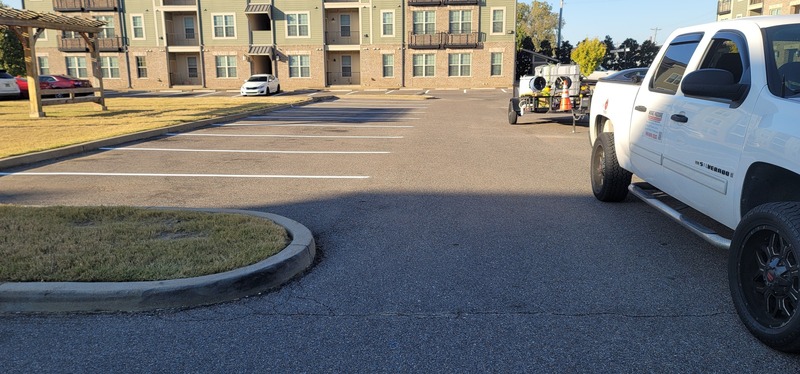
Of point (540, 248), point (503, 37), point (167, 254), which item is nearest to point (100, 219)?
point (167, 254)

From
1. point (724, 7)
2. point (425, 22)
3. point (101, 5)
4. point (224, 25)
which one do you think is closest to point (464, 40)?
point (425, 22)

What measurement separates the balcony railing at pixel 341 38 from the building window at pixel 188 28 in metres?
11.6

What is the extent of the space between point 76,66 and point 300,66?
20.1 metres

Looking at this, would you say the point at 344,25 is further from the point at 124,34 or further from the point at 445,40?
the point at 124,34

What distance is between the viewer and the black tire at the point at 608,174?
6676mm

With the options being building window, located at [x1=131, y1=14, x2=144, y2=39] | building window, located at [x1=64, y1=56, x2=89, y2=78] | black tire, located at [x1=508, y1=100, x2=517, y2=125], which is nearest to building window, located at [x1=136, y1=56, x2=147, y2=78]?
building window, located at [x1=131, y1=14, x2=144, y2=39]

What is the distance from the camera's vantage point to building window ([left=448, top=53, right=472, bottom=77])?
4556cm

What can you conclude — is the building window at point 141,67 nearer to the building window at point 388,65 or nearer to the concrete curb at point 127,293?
the building window at point 388,65

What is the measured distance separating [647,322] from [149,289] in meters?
3.35

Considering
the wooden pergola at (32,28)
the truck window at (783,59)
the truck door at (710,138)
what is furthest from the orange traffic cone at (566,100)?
the wooden pergola at (32,28)

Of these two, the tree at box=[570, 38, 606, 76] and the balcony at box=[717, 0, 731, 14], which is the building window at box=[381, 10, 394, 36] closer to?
the tree at box=[570, 38, 606, 76]

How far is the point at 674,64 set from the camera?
214 inches

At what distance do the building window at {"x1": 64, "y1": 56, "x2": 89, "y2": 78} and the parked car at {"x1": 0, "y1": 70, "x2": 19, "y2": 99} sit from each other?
2225 cm

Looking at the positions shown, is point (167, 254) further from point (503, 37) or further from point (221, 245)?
point (503, 37)
